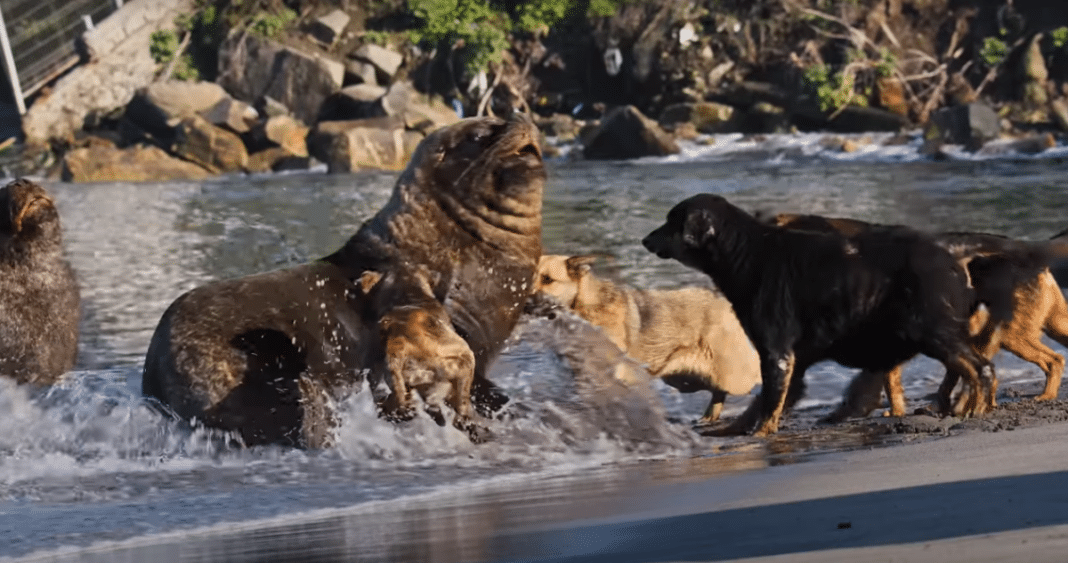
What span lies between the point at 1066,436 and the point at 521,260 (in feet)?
9.72

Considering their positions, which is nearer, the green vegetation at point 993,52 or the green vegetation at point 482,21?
the green vegetation at point 993,52

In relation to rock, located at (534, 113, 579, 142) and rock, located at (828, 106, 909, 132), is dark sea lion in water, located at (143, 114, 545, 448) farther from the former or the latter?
rock, located at (534, 113, 579, 142)

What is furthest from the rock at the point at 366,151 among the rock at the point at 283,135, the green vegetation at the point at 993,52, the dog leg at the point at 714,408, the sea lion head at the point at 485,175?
the sea lion head at the point at 485,175

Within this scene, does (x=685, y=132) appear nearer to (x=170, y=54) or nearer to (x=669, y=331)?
(x=170, y=54)

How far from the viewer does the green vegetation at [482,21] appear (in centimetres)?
4903

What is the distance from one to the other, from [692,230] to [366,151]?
3373 centimetres

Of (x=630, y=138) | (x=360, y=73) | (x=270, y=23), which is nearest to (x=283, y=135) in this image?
(x=360, y=73)

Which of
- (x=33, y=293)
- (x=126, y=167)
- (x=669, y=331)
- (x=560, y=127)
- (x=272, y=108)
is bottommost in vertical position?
(x=560, y=127)

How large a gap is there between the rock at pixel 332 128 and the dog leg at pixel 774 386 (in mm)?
34741

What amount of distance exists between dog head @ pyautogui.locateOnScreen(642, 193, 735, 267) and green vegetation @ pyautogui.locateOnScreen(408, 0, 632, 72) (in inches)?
1587

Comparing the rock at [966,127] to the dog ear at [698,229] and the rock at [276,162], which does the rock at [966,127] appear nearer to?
the rock at [276,162]

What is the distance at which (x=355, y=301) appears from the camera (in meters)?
7.64

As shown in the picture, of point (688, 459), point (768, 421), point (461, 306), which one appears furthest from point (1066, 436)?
point (461, 306)

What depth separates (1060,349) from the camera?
10656mm
